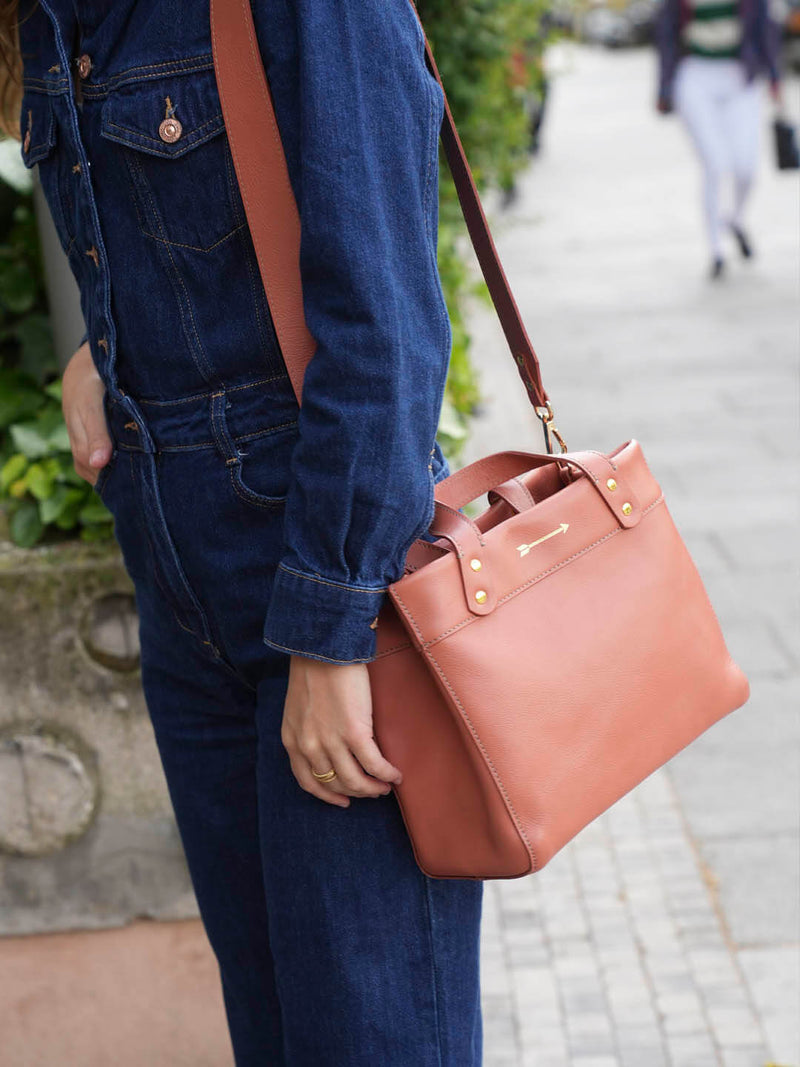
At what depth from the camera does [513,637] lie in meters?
1.26

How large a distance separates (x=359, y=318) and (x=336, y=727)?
0.40 m

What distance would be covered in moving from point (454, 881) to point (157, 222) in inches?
30.3

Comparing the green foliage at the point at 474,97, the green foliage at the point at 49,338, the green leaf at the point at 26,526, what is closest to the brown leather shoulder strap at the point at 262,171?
the green foliage at the point at 49,338

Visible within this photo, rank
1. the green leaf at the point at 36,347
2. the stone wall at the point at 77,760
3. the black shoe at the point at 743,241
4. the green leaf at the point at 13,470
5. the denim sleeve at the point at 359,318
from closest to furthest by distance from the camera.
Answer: the denim sleeve at the point at 359,318 → the stone wall at the point at 77,760 → the green leaf at the point at 13,470 → the green leaf at the point at 36,347 → the black shoe at the point at 743,241

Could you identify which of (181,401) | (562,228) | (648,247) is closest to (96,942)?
(181,401)

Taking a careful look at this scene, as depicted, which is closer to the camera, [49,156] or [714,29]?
[49,156]

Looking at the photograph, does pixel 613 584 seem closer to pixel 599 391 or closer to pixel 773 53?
pixel 599 391

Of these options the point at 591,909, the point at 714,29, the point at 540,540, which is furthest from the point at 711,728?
the point at 714,29

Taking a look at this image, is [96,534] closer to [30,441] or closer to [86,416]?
[30,441]

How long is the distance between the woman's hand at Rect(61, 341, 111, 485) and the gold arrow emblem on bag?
0.52m

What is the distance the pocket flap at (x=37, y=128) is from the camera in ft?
4.38

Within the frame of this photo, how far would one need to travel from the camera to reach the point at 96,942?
2.75 meters

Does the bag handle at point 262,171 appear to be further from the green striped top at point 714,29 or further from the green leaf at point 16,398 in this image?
the green striped top at point 714,29

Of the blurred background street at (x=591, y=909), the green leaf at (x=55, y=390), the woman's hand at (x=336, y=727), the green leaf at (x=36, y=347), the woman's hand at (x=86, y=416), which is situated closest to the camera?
the woman's hand at (x=336, y=727)
